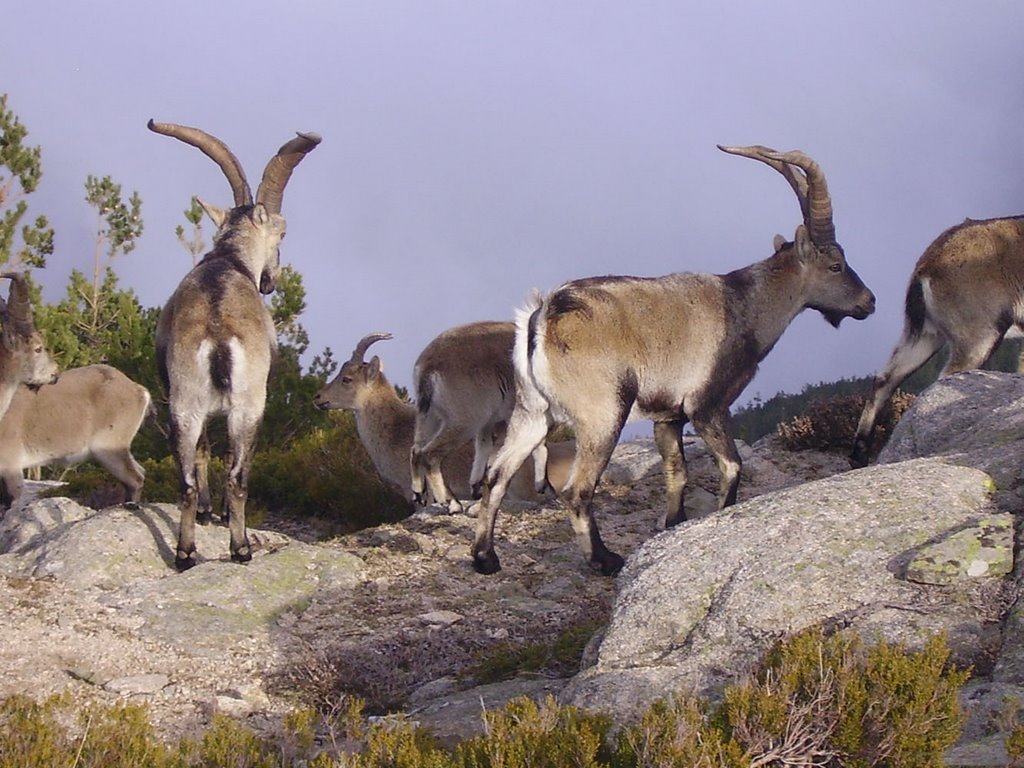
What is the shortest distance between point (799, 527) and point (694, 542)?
0.52 metres

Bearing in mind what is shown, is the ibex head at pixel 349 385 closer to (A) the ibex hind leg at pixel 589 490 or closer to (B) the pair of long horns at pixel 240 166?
(B) the pair of long horns at pixel 240 166

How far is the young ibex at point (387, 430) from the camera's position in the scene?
42.4 ft

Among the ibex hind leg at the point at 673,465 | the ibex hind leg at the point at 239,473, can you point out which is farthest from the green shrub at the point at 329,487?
the ibex hind leg at the point at 239,473

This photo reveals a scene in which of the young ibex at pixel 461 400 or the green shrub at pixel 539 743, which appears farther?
the young ibex at pixel 461 400

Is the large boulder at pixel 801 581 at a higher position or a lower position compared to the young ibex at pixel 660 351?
lower

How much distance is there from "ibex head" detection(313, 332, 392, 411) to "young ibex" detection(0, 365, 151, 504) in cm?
223

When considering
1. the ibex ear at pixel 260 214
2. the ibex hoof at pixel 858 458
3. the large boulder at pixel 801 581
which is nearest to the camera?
the large boulder at pixel 801 581

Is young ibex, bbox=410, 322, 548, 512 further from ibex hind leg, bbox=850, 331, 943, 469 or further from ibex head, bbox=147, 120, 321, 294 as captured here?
ibex hind leg, bbox=850, 331, 943, 469

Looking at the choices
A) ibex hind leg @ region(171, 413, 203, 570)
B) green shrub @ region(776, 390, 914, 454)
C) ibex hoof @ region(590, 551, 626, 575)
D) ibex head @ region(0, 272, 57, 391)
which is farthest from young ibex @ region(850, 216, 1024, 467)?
ibex head @ region(0, 272, 57, 391)

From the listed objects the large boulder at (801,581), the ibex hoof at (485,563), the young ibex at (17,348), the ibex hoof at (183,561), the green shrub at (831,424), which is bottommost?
the ibex hoof at (485,563)

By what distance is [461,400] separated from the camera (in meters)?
12.3

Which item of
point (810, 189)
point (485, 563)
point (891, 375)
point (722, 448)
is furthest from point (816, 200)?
point (485, 563)

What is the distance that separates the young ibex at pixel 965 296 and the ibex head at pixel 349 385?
5907 millimetres

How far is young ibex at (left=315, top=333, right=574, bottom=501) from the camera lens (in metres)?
12.9
